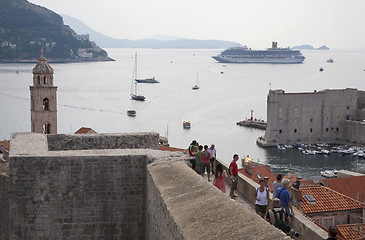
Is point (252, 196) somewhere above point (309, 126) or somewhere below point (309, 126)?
→ above

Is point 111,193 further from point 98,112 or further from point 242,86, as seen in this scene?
point 242,86

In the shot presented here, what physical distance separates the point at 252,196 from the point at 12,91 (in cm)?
9601

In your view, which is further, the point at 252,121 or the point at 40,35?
the point at 40,35

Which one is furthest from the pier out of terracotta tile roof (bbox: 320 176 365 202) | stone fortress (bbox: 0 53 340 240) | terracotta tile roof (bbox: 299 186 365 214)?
stone fortress (bbox: 0 53 340 240)

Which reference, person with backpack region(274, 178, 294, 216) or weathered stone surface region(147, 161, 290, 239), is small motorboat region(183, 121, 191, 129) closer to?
weathered stone surface region(147, 161, 290, 239)

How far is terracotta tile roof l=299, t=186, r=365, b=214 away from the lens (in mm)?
15017

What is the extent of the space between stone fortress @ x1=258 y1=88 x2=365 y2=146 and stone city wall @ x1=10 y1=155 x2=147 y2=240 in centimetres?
5527

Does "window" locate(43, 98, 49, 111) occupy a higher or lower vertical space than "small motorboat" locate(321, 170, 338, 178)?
higher

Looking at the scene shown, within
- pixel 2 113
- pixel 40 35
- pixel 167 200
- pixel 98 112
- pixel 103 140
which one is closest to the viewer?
pixel 167 200

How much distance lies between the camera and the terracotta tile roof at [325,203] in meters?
15.0

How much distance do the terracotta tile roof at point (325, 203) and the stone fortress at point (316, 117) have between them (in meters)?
45.7

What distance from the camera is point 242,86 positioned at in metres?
122

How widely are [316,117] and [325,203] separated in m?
51.6

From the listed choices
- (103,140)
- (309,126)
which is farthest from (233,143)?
(103,140)
